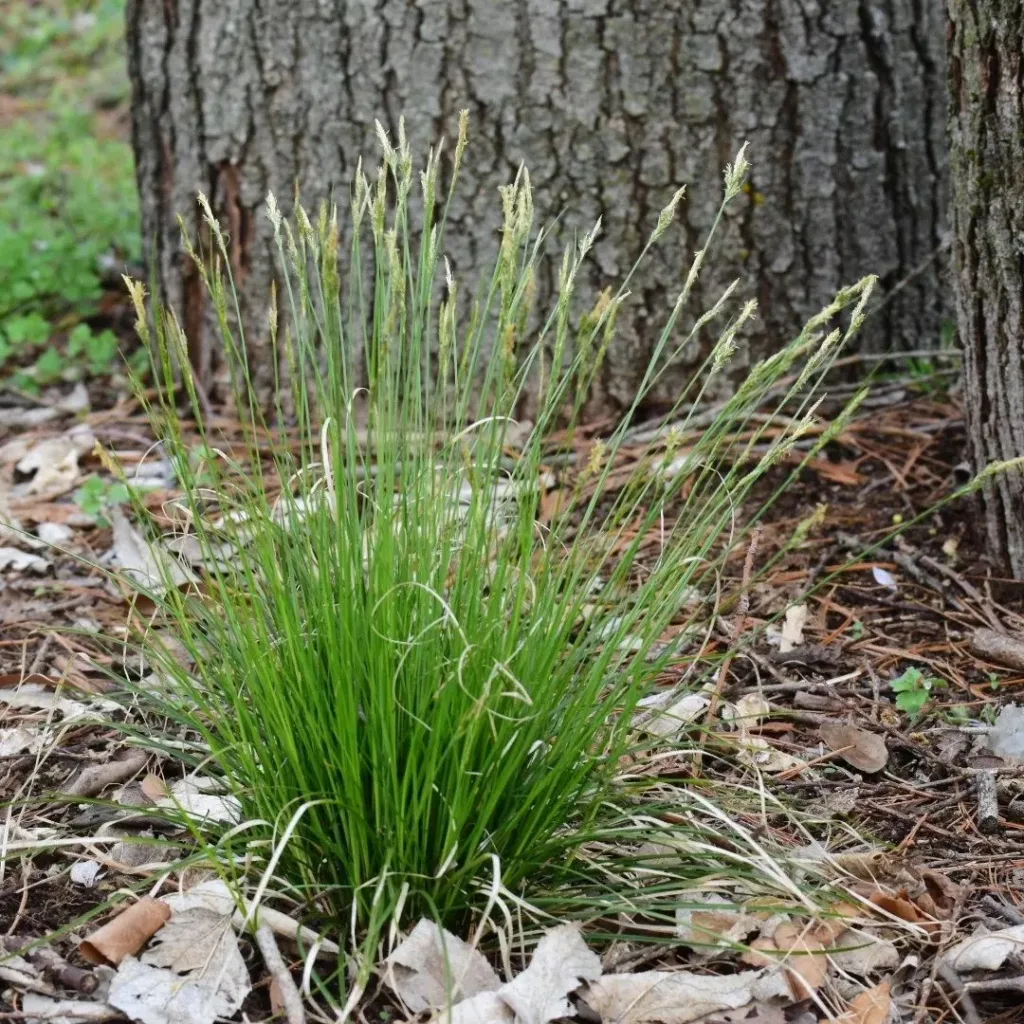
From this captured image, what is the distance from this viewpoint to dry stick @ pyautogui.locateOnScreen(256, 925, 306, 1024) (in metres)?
1.47

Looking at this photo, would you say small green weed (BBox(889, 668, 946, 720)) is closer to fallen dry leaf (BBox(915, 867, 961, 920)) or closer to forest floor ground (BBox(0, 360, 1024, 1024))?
forest floor ground (BBox(0, 360, 1024, 1024))

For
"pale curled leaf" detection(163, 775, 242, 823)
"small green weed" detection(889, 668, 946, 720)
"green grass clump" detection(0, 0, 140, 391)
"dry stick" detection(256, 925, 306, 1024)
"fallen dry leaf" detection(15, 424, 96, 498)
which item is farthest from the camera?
"green grass clump" detection(0, 0, 140, 391)

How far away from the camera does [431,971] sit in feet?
5.07

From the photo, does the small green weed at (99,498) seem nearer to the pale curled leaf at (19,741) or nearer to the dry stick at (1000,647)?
the pale curled leaf at (19,741)

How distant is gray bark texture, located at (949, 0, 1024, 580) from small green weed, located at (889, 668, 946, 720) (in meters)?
0.37

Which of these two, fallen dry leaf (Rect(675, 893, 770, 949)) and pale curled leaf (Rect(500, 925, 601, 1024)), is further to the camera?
fallen dry leaf (Rect(675, 893, 770, 949))

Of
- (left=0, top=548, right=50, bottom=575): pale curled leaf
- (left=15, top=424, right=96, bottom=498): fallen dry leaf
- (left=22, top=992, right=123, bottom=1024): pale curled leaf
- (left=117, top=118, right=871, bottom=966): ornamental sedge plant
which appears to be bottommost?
(left=22, top=992, right=123, bottom=1024): pale curled leaf

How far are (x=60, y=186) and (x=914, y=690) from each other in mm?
3540

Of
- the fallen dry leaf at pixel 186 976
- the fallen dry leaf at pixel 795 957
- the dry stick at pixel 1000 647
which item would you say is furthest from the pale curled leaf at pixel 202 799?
the dry stick at pixel 1000 647

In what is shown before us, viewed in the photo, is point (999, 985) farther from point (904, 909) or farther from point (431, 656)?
point (431, 656)

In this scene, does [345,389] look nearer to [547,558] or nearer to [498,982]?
[547,558]

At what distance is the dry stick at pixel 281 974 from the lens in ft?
4.82

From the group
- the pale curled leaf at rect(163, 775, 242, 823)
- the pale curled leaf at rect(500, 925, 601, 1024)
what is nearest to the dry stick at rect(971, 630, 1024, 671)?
the pale curled leaf at rect(500, 925, 601, 1024)

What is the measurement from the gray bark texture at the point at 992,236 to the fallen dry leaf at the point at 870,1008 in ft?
3.58
